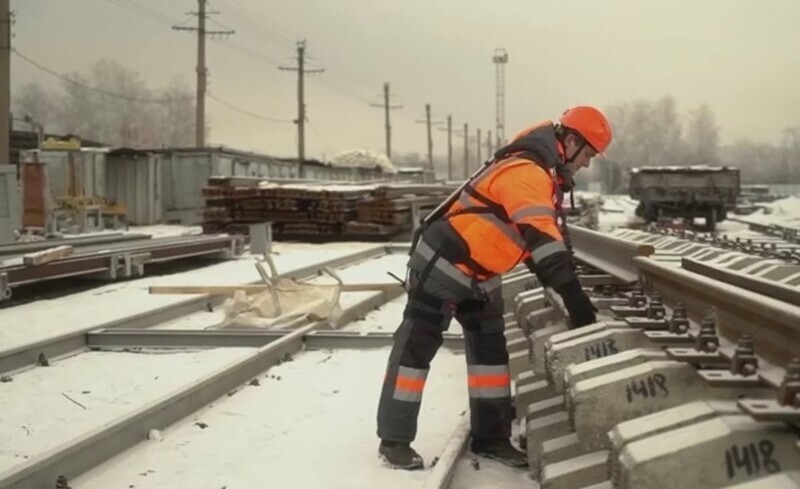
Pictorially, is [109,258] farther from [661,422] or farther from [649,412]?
[661,422]

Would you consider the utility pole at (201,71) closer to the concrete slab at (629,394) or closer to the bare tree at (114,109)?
the bare tree at (114,109)

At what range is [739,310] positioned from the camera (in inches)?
136

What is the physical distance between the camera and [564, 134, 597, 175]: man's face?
431cm

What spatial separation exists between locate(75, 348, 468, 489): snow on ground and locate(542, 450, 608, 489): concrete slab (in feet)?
3.02

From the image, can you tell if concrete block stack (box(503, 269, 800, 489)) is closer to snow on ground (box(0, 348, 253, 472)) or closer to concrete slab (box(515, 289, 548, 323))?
concrete slab (box(515, 289, 548, 323))

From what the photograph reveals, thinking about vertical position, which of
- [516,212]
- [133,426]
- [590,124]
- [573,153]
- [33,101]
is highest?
[33,101]

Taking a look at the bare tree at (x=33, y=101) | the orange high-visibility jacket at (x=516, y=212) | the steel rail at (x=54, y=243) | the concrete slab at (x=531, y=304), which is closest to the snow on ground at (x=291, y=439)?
the concrete slab at (x=531, y=304)

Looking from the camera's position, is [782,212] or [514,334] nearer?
[514,334]

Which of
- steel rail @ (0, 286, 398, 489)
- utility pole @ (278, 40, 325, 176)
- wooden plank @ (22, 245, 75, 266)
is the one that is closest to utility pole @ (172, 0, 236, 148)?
utility pole @ (278, 40, 325, 176)

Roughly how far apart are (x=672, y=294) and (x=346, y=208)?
17.1m

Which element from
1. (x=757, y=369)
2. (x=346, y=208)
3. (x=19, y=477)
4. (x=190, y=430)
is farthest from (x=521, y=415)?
(x=346, y=208)

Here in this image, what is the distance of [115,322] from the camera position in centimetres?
798

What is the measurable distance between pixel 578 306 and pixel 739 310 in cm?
72

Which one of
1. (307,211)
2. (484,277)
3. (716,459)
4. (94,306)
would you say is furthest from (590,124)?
(307,211)
